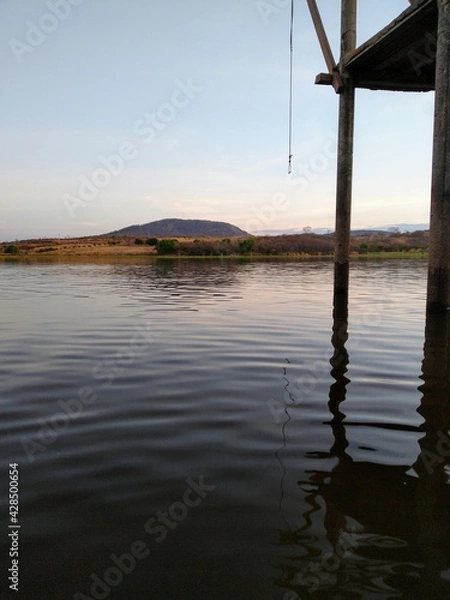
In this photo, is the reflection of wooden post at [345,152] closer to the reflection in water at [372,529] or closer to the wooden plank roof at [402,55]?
the wooden plank roof at [402,55]

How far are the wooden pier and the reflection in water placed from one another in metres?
6.31

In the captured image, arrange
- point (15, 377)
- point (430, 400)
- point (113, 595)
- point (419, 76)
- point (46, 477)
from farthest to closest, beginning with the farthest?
point (419, 76)
point (15, 377)
point (430, 400)
point (46, 477)
point (113, 595)

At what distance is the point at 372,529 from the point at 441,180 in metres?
8.19

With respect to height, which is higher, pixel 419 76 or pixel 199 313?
pixel 419 76

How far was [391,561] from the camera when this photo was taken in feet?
7.32

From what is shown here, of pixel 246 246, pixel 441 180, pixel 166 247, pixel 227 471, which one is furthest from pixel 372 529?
pixel 166 247

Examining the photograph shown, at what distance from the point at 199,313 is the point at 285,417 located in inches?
Answer: 293

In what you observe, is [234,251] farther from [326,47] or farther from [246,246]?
[326,47]

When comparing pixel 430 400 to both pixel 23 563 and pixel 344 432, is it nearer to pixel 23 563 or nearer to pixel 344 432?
pixel 344 432

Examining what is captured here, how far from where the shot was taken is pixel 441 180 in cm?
912

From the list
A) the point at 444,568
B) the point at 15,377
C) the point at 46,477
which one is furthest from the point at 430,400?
the point at 15,377

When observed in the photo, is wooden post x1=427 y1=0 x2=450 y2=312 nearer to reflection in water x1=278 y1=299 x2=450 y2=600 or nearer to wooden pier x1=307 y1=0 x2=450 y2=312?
wooden pier x1=307 y1=0 x2=450 y2=312

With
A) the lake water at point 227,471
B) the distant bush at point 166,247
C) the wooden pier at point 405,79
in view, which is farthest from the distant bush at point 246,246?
the lake water at point 227,471

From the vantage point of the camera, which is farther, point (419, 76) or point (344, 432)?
point (419, 76)
